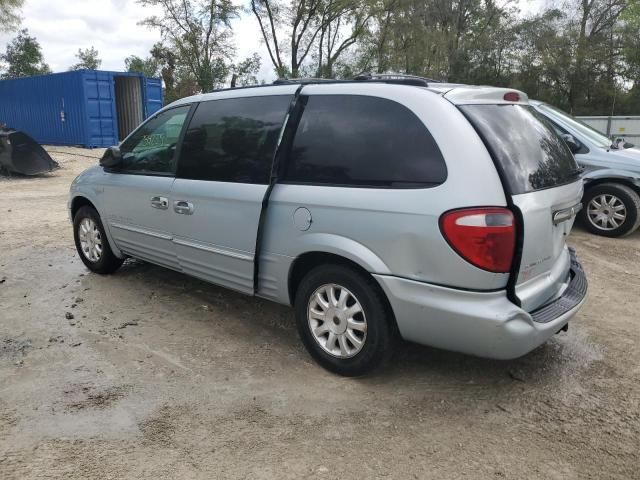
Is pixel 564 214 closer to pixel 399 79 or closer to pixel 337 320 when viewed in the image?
pixel 399 79

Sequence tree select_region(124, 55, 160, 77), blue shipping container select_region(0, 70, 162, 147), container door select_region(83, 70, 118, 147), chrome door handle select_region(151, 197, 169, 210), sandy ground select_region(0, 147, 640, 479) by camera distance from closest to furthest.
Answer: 1. sandy ground select_region(0, 147, 640, 479)
2. chrome door handle select_region(151, 197, 169, 210)
3. container door select_region(83, 70, 118, 147)
4. blue shipping container select_region(0, 70, 162, 147)
5. tree select_region(124, 55, 160, 77)

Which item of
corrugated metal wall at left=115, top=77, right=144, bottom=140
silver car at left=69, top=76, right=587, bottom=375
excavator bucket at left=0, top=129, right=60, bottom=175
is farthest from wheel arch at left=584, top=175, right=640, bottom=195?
corrugated metal wall at left=115, top=77, right=144, bottom=140

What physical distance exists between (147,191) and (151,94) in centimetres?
1676

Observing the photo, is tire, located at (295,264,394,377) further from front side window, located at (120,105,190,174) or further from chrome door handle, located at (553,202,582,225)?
front side window, located at (120,105,190,174)

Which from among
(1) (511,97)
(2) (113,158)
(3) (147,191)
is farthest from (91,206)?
(1) (511,97)

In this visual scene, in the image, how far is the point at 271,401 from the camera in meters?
3.08

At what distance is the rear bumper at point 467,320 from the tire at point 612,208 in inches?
181

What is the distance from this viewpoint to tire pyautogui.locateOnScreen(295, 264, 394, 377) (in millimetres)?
3027

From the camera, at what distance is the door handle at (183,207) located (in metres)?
3.98

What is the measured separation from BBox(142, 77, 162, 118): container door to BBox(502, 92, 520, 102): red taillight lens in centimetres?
1766

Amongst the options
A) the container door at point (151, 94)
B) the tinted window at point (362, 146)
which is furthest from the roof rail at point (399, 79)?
the container door at point (151, 94)

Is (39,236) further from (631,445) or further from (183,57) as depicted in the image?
(183,57)

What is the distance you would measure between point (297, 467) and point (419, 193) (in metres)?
1.48

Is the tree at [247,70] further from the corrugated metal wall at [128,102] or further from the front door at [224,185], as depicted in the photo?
the front door at [224,185]
